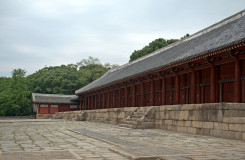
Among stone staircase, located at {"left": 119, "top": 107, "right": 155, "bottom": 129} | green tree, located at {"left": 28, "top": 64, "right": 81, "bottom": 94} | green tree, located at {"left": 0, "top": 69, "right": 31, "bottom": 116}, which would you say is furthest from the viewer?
green tree, located at {"left": 28, "top": 64, "right": 81, "bottom": 94}

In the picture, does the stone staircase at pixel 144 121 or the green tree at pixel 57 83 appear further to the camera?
the green tree at pixel 57 83

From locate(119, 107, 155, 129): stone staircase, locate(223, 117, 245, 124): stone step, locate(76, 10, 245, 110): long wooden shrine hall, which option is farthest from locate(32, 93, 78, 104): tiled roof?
locate(223, 117, 245, 124): stone step

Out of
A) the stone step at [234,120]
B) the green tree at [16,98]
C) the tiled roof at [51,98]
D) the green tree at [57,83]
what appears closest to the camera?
the stone step at [234,120]

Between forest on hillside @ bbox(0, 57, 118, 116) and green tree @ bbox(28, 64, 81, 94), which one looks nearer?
→ forest on hillside @ bbox(0, 57, 118, 116)

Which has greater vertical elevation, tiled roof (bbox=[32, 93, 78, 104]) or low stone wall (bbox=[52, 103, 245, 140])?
tiled roof (bbox=[32, 93, 78, 104])

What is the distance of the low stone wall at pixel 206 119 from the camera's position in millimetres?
8836

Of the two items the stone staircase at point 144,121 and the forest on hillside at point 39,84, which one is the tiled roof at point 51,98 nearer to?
the forest on hillside at point 39,84

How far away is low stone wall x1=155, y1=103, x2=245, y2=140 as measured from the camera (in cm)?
884

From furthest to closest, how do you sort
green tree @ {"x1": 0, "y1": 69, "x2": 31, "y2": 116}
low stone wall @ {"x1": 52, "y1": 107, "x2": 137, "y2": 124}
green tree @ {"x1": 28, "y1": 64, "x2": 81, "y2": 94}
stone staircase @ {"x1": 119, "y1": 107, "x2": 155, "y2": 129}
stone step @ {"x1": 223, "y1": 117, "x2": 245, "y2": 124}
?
green tree @ {"x1": 28, "y1": 64, "x2": 81, "y2": 94} < green tree @ {"x1": 0, "y1": 69, "x2": 31, "y2": 116} < low stone wall @ {"x1": 52, "y1": 107, "x2": 137, "y2": 124} < stone staircase @ {"x1": 119, "y1": 107, "x2": 155, "y2": 129} < stone step @ {"x1": 223, "y1": 117, "x2": 245, "y2": 124}

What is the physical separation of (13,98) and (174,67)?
34439mm

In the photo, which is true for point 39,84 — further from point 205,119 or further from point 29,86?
point 205,119

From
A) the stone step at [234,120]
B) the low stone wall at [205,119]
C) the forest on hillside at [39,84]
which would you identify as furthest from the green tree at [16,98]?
the stone step at [234,120]

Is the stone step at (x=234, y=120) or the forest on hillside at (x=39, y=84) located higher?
the forest on hillside at (x=39, y=84)

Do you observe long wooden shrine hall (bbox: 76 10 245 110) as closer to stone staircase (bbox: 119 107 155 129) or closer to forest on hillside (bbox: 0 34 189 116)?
Result: stone staircase (bbox: 119 107 155 129)
